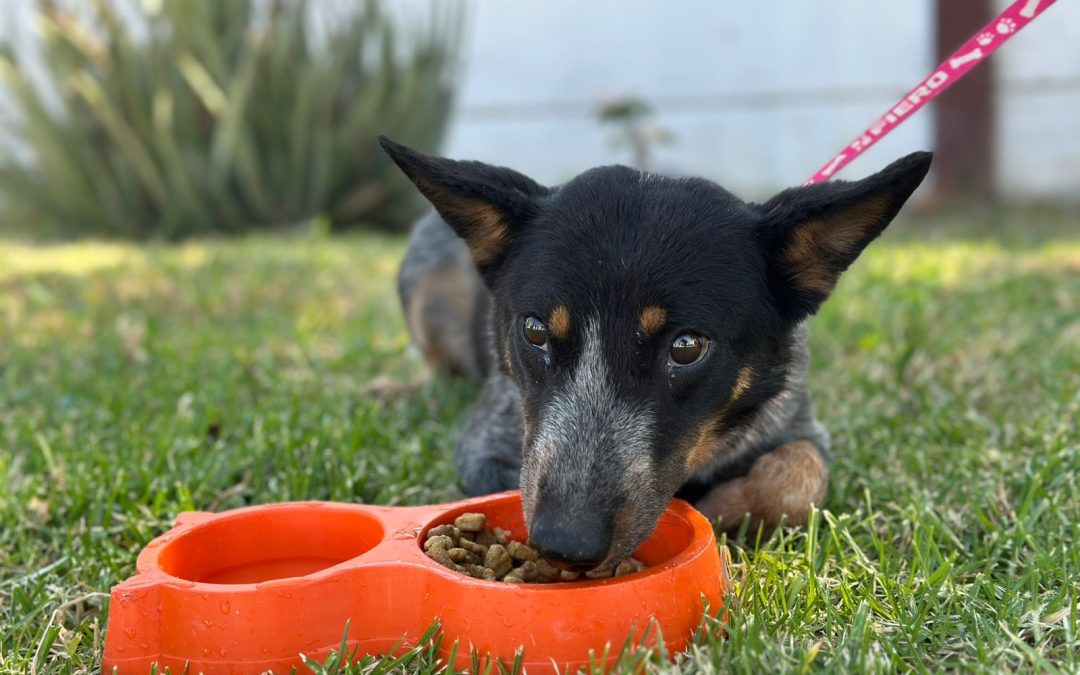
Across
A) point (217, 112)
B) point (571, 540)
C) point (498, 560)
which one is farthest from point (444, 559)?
point (217, 112)

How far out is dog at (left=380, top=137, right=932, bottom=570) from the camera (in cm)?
225

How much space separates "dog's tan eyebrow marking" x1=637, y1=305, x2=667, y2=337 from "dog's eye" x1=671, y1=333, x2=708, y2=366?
0.06 m

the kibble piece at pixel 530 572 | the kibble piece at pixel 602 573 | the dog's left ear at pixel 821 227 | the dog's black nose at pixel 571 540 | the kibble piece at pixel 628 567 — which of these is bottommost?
the kibble piece at pixel 628 567

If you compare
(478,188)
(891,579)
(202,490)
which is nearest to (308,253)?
(202,490)

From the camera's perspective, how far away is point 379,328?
5.85m

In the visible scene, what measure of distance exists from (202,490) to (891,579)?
6.42 feet

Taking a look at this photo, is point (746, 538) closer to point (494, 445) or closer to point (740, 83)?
point (494, 445)

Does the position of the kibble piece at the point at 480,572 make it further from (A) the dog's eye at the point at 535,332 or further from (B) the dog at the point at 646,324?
(A) the dog's eye at the point at 535,332

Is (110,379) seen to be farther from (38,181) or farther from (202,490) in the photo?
(38,181)

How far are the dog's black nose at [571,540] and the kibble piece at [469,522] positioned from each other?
1.13ft

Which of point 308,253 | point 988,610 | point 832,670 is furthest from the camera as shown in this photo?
point 308,253

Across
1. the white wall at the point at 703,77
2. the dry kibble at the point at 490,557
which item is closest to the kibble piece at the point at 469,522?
the dry kibble at the point at 490,557

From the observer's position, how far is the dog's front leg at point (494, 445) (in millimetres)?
3088

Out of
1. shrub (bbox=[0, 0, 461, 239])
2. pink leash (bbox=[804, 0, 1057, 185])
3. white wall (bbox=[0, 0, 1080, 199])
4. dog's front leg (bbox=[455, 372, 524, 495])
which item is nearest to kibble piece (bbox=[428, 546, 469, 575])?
dog's front leg (bbox=[455, 372, 524, 495])
